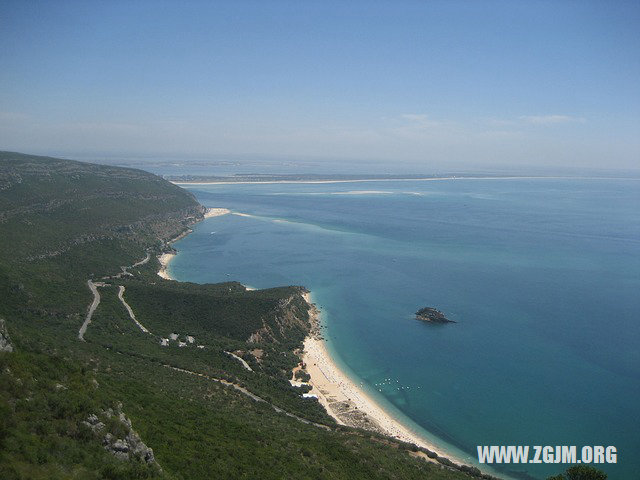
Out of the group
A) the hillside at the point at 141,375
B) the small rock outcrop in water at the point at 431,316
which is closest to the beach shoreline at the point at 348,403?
the hillside at the point at 141,375

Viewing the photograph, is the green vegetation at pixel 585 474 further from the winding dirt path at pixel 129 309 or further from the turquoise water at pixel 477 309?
the winding dirt path at pixel 129 309

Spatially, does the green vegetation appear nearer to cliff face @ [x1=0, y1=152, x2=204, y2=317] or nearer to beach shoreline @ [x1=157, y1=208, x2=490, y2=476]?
beach shoreline @ [x1=157, y1=208, x2=490, y2=476]

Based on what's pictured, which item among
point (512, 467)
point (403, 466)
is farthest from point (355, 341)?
point (403, 466)

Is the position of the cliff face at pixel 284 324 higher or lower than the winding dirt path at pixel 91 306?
lower

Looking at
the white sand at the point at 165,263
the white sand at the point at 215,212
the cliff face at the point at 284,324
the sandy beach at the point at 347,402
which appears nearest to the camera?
the sandy beach at the point at 347,402

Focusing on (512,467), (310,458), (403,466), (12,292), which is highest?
(12,292)

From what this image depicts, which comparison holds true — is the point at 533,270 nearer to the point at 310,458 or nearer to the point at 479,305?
the point at 479,305
